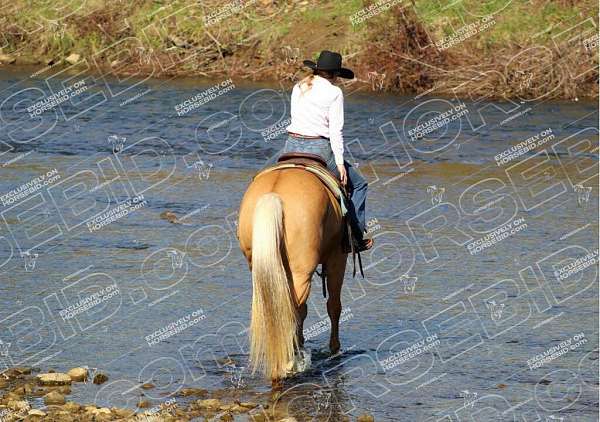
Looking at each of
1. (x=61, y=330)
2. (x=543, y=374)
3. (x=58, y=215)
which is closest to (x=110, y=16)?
(x=58, y=215)

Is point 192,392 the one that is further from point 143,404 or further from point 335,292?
point 335,292

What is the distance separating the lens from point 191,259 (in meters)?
12.1

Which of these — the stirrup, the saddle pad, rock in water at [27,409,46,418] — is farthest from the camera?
the stirrup

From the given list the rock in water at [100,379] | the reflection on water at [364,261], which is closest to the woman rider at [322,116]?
the reflection on water at [364,261]

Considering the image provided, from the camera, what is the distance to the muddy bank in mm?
21141

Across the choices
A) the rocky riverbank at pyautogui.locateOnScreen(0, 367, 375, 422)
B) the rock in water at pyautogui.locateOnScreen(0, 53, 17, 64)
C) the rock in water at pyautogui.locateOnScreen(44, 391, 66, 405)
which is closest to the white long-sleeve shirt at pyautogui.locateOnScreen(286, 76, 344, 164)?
the rocky riverbank at pyautogui.locateOnScreen(0, 367, 375, 422)

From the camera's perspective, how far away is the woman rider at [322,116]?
9.24 m

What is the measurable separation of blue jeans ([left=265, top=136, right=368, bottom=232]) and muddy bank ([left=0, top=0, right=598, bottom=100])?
1179 cm

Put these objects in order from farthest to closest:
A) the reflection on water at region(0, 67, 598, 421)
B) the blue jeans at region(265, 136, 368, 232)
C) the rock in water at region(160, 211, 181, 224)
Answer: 1. the rock in water at region(160, 211, 181, 224)
2. the blue jeans at region(265, 136, 368, 232)
3. the reflection on water at region(0, 67, 598, 421)

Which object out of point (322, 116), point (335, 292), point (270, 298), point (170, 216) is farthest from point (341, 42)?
point (270, 298)

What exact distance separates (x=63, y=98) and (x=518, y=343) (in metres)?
13.8

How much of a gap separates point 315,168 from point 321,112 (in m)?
0.61

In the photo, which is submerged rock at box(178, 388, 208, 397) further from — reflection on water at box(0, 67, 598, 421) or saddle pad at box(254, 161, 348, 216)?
saddle pad at box(254, 161, 348, 216)

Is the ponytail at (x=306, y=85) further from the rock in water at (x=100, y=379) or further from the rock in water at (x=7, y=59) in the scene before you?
the rock in water at (x=7, y=59)
